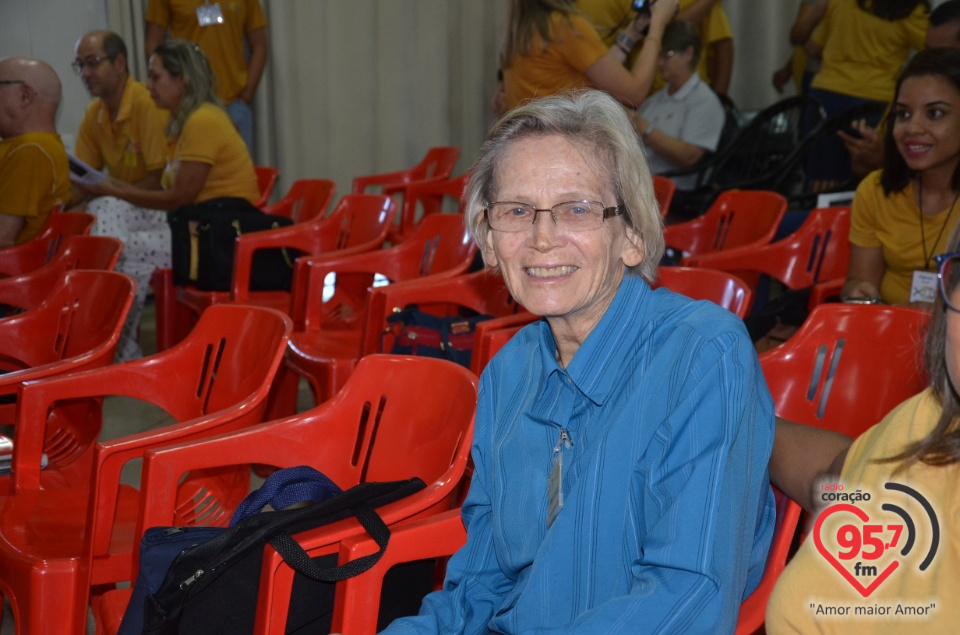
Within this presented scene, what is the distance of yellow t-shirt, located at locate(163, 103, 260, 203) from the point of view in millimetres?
4445

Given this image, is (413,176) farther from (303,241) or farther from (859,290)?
(859,290)

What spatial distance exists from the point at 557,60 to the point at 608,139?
2.16m

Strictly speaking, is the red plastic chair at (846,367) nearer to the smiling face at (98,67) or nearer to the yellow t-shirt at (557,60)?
the yellow t-shirt at (557,60)

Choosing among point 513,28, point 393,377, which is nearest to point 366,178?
point 513,28

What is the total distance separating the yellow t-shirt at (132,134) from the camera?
4957 mm

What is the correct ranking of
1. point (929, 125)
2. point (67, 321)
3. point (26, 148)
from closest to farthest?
point (929, 125) → point (67, 321) → point (26, 148)

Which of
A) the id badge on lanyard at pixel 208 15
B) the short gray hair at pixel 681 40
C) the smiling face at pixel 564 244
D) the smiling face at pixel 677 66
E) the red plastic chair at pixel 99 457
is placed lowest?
the red plastic chair at pixel 99 457

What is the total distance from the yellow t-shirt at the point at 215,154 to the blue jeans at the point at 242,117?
1933 mm

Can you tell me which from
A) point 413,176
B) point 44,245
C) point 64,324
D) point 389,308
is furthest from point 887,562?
point 413,176

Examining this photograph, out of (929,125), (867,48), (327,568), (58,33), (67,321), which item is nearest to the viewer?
(327,568)

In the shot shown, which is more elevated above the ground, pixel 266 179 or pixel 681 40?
pixel 681 40

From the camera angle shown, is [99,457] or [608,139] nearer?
[608,139]

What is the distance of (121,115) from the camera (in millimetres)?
5012

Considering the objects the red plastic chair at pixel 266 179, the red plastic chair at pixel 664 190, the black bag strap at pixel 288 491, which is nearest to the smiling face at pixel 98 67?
the red plastic chair at pixel 266 179
